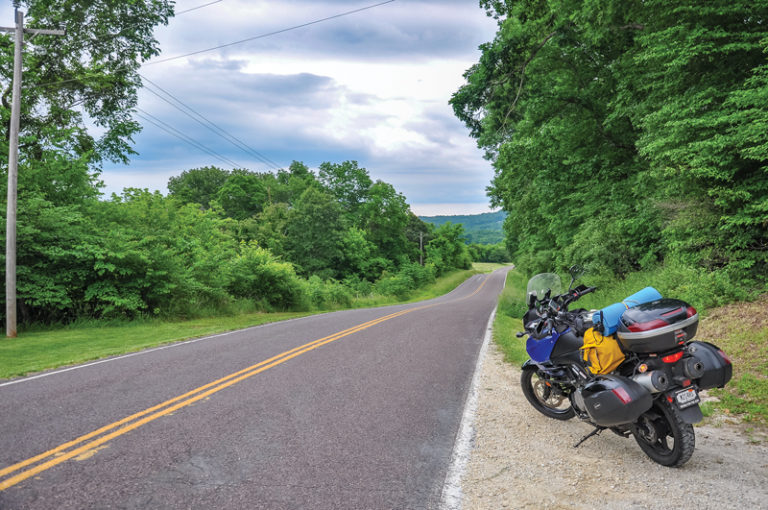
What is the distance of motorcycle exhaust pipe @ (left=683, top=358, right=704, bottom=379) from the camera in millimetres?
3539

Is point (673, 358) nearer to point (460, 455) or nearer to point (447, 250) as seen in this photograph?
point (460, 455)

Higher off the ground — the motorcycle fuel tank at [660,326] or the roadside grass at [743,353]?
the motorcycle fuel tank at [660,326]

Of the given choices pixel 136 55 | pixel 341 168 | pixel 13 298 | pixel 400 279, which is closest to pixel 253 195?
pixel 341 168

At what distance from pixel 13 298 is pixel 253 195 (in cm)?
4924

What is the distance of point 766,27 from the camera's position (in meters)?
8.84

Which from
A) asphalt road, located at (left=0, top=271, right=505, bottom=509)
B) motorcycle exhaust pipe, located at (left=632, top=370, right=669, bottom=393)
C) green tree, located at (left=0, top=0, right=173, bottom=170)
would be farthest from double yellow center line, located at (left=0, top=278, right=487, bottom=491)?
green tree, located at (left=0, top=0, right=173, bottom=170)

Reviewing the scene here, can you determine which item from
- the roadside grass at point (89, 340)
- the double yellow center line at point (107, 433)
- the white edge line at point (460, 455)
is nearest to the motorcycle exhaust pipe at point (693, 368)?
the white edge line at point (460, 455)

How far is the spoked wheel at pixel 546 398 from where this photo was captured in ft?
15.9

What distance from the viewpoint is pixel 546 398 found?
509cm

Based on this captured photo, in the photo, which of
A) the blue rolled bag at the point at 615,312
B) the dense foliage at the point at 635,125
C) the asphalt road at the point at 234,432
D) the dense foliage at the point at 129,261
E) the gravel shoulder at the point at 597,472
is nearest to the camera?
the gravel shoulder at the point at 597,472

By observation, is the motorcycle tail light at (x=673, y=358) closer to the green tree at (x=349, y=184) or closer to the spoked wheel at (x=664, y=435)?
the spoked wheel at (x=664, y=435)

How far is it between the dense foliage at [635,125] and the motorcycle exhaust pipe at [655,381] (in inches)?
238

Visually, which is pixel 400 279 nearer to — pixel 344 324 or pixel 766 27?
pixel 344 324

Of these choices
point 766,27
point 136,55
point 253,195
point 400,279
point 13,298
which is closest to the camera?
point 766,27
